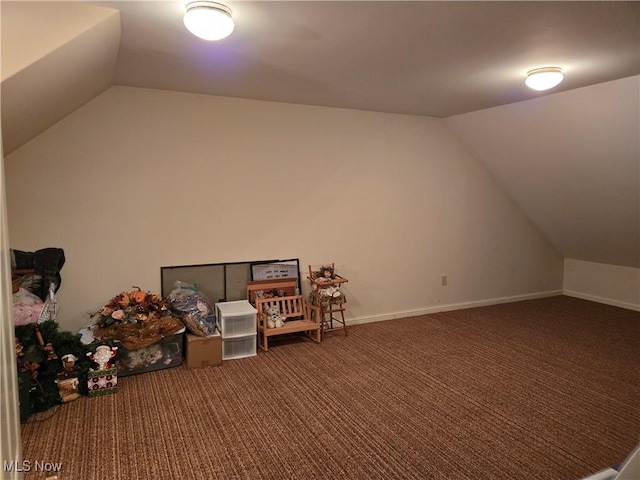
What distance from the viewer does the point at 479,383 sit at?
10.7 ft

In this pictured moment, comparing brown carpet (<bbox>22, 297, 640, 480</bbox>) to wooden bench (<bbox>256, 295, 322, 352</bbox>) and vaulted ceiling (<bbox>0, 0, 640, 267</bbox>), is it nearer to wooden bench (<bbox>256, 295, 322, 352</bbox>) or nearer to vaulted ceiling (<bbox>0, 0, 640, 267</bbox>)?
wooden bench (<bbox>256, 295, 322, 352</bbox>)

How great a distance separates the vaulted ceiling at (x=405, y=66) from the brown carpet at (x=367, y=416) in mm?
1842

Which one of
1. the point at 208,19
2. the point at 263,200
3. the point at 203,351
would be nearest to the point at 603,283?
the point at 263,200

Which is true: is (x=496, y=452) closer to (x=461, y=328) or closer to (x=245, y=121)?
(x=461, y=328)

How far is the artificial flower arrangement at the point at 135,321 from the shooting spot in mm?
3164

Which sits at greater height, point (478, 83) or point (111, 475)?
point (478, 83)

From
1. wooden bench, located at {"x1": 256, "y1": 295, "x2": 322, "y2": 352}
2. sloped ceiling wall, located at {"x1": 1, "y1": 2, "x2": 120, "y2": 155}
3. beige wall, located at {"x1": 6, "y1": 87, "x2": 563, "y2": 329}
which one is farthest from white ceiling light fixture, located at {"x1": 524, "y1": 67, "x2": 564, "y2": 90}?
sloped ceiling wall, located at {"x1": 1, "y1": 2, "x2": 120, "y2": 155}

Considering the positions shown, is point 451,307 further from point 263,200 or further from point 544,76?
point 544,76

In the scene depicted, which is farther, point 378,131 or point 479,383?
point 378,131

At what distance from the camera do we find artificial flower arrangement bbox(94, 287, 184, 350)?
10.4 ft

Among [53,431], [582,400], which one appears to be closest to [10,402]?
[53,431]

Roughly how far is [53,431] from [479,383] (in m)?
2.87

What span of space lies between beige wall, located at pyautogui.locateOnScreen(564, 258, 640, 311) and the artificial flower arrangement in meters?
5.45

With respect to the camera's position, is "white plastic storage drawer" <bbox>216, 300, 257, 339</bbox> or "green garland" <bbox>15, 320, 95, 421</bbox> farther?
"white plastic storage drawer" <bbox>216, 300, 257, 339</bbox>
